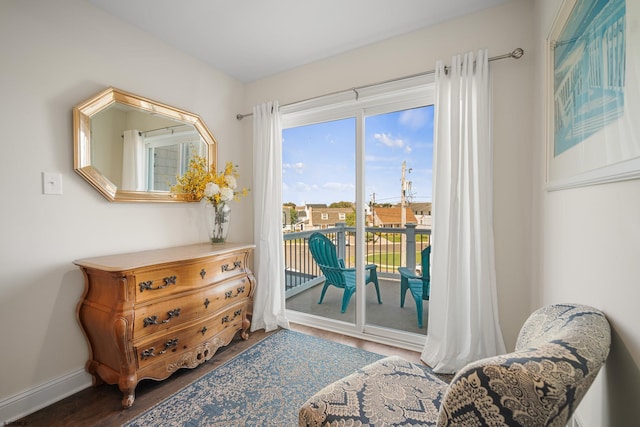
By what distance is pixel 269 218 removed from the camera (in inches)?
109

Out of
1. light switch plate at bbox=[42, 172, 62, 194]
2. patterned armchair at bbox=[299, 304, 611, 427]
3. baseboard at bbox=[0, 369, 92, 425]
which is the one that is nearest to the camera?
patterned armchair at bbox=[299, 304, 611, 427]

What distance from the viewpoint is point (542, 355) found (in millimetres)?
605

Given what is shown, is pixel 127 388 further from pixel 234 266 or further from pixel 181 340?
pixel 234 266

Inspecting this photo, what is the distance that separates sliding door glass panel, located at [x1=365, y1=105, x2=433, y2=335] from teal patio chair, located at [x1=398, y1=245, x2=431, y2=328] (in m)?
0.03

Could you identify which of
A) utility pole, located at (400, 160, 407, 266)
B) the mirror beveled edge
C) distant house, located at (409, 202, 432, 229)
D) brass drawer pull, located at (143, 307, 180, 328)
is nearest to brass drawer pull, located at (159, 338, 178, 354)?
brass drawer pull, located at (143, 307, 180, 328)

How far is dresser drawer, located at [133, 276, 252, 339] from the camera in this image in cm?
167

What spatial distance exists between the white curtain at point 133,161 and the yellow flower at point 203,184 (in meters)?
0.28

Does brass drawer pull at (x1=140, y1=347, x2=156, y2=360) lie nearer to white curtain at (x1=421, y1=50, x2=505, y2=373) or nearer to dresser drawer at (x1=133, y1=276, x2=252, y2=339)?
dresser drawer at (x1=133, y1=276, x2=252, y2=339)

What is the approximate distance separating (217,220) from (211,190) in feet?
0.97

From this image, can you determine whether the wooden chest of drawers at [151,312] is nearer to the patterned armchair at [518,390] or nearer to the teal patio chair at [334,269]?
the teal patio chair at [334,269]

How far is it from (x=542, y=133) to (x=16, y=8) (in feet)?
10.4

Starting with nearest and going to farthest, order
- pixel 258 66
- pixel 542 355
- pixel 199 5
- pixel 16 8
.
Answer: pixel 542 355, pixel 16 8, pixel 199 5, pixel 258 66

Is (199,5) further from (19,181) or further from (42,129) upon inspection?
(19,181)

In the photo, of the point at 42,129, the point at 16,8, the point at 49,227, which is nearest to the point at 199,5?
the point at 16,8
